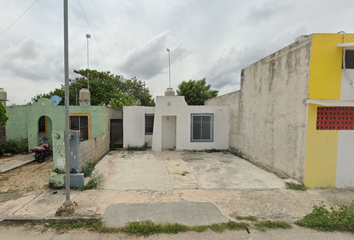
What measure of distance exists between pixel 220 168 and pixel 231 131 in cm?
361

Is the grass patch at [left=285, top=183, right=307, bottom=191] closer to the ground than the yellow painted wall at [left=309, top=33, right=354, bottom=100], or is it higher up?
closer to the ground

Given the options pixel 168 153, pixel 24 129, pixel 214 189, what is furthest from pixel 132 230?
pixel 24 129

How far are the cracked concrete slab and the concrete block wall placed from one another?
2.42 metres

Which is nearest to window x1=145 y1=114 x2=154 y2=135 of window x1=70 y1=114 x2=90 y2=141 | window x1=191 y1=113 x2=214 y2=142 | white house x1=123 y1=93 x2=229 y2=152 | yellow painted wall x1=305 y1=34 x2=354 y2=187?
white house x1=123 y1=93 x2=229 y2=152

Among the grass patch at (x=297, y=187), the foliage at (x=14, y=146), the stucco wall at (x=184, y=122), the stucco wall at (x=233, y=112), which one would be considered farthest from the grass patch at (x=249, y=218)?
the foliage at (x=14, y=146)

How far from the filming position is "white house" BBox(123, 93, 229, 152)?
31.8 ft

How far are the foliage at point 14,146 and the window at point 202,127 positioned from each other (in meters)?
9.76

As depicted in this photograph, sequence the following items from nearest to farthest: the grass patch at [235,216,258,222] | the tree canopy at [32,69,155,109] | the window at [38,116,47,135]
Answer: the grass patch at [235,216,258,222] < the window at [38,116,47,135] < the tree canopy at [32,69,155,109]

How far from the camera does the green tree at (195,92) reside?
18938 mm

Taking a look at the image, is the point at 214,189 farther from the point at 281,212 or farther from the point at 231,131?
the point at 231,131

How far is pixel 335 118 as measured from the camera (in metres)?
5.04

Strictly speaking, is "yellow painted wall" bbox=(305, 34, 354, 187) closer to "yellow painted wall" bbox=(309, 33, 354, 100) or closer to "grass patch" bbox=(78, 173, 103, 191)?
"yellow painted wall" bbox=(309, 33, 354, 100)

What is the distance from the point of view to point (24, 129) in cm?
970

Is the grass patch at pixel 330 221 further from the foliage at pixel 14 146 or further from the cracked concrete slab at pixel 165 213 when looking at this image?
the foliage at pixel 14 146
